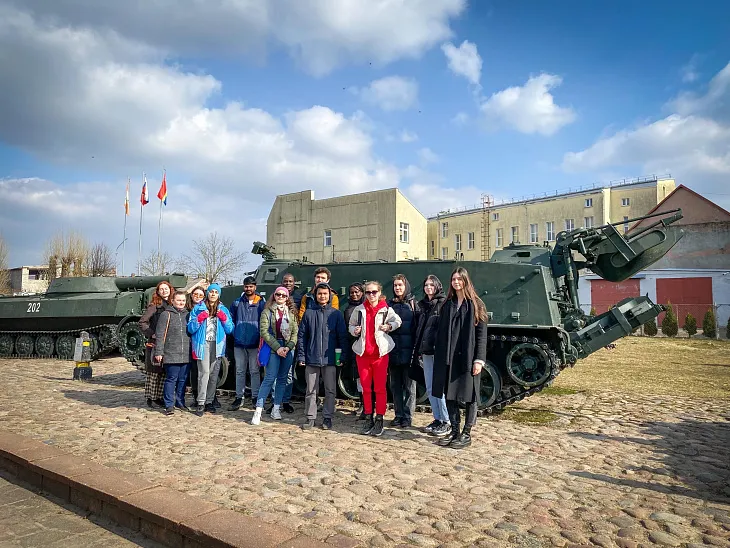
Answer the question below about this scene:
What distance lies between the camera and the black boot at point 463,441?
20.2 ft

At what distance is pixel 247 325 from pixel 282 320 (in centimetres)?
92

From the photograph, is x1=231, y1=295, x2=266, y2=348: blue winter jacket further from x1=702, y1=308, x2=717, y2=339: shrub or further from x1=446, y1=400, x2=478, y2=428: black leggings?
x1=702, y1=308, x2=717, y2=339: shrub

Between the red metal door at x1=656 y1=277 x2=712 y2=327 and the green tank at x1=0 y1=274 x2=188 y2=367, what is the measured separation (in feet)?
84.3

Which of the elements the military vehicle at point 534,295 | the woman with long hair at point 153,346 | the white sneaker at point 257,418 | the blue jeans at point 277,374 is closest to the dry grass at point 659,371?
the military vehicle at point 534,295

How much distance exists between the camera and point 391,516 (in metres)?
4.04

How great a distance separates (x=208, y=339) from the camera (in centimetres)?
825

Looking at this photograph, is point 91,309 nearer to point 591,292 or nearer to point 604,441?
point 604,441

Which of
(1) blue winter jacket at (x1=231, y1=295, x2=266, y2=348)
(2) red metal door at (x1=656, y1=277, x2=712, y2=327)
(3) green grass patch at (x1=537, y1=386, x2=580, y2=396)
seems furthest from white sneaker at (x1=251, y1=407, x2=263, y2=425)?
(2) red metal door at (x1=656, y1=277, x2=712, y2=327)

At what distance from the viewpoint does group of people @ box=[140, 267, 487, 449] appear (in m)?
6.38

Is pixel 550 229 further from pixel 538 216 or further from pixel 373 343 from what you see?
pixel 373 343

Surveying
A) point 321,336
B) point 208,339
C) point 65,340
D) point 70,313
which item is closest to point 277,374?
point 321,336

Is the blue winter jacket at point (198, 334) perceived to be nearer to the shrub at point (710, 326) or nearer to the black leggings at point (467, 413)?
the black leggings at point (467, 413)

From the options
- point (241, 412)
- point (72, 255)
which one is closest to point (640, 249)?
point (241, 412)

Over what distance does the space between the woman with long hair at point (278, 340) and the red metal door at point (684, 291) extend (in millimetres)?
27538
